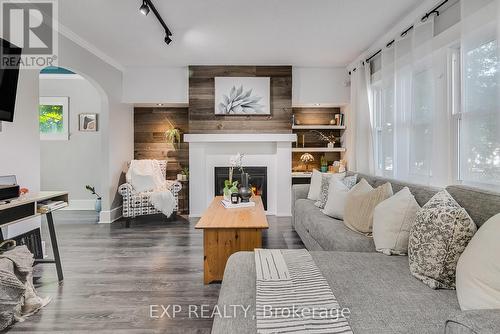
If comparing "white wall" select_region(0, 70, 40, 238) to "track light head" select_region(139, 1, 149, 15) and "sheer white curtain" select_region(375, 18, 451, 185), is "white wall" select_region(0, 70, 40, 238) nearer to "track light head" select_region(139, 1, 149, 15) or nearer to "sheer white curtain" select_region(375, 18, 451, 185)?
"track light head" select_region(139, 1, 149, 15)

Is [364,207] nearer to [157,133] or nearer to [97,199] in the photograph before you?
[157,133]

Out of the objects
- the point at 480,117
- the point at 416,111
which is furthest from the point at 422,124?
the point at 480,117

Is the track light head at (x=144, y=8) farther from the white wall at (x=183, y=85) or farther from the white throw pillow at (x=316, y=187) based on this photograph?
the white throw pillow at (x=316, y=187)

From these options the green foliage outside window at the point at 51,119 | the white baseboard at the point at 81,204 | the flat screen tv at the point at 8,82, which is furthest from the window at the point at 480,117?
the green foliage outside window at the point at 51,119

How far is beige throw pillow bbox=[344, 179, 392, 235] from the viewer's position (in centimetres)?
229

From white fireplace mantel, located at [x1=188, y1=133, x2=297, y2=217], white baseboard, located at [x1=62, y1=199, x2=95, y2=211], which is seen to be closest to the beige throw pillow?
white fireplace mantel, located at [x1=188, y1=133, x2=297, y2=217]

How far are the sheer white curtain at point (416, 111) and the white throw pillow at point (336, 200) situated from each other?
0.74m

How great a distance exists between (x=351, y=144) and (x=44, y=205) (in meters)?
4.12

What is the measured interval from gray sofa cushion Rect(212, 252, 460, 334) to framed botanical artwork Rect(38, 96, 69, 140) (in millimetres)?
5223

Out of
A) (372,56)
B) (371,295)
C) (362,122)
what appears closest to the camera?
(371,295)

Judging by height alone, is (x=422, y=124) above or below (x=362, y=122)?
below

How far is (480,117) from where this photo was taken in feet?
7.22

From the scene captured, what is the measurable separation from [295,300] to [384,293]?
44cm

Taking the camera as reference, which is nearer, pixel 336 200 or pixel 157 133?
pixel 336 200
